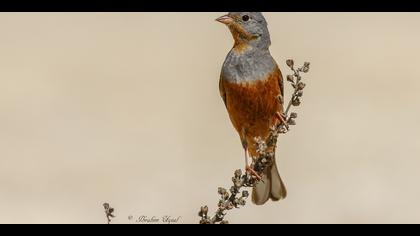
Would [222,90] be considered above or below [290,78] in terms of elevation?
above

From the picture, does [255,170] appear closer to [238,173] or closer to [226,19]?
[238,173]

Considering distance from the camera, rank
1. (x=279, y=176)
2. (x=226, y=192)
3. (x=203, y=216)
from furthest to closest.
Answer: (x=279, y=176) < (x=226, y=192) < (x=203, y=216)

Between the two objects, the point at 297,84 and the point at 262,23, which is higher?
the point at 262,23

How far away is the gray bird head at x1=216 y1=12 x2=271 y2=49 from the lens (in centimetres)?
636

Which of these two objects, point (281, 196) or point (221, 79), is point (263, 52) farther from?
point (281, 196)

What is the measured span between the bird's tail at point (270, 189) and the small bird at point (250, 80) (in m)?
0.54

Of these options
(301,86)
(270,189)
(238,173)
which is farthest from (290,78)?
(270,189)

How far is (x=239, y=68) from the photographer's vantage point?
20.5 ft

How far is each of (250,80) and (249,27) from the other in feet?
1.68

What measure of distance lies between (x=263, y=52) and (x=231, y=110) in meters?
0.57

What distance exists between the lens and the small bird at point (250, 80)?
6.08 m

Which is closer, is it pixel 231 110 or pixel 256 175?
pixel 256 175

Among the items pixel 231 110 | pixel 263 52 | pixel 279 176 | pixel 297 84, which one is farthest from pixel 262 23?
pixel 297 84

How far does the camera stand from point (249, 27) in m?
6.39
